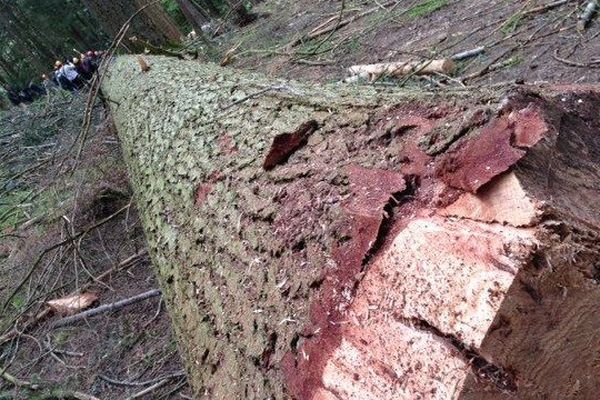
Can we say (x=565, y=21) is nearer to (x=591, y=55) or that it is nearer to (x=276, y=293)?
(x=591, y=55)

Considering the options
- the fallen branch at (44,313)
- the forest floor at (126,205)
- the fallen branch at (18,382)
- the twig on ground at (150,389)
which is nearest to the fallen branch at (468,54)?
the forest floor at (126,205)

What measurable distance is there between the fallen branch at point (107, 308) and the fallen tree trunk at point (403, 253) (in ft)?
6.24

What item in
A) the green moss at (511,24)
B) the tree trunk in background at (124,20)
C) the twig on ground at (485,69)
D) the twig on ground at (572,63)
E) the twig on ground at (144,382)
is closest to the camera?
the twig on ground at (144,382)

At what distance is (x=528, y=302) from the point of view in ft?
2.60

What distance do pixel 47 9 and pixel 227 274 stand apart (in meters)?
21.3

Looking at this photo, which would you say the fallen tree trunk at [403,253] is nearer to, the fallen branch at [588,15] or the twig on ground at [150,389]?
the twig on ground at [150,389]

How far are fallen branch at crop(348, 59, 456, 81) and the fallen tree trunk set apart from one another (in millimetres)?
2152

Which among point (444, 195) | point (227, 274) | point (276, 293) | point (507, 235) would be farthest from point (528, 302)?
point (227, 274)

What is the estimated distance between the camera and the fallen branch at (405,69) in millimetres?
3738

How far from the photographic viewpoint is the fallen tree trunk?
0.82 m

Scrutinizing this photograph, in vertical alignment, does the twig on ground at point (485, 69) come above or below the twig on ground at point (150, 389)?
below

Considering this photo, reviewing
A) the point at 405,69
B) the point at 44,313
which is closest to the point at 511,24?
the point at 405,69

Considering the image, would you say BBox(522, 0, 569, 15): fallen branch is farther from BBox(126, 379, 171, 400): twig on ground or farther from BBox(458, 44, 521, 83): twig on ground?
BBox(126, 379, 171, 400): twig on ground

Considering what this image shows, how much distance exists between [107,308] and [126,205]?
0.79 metres
